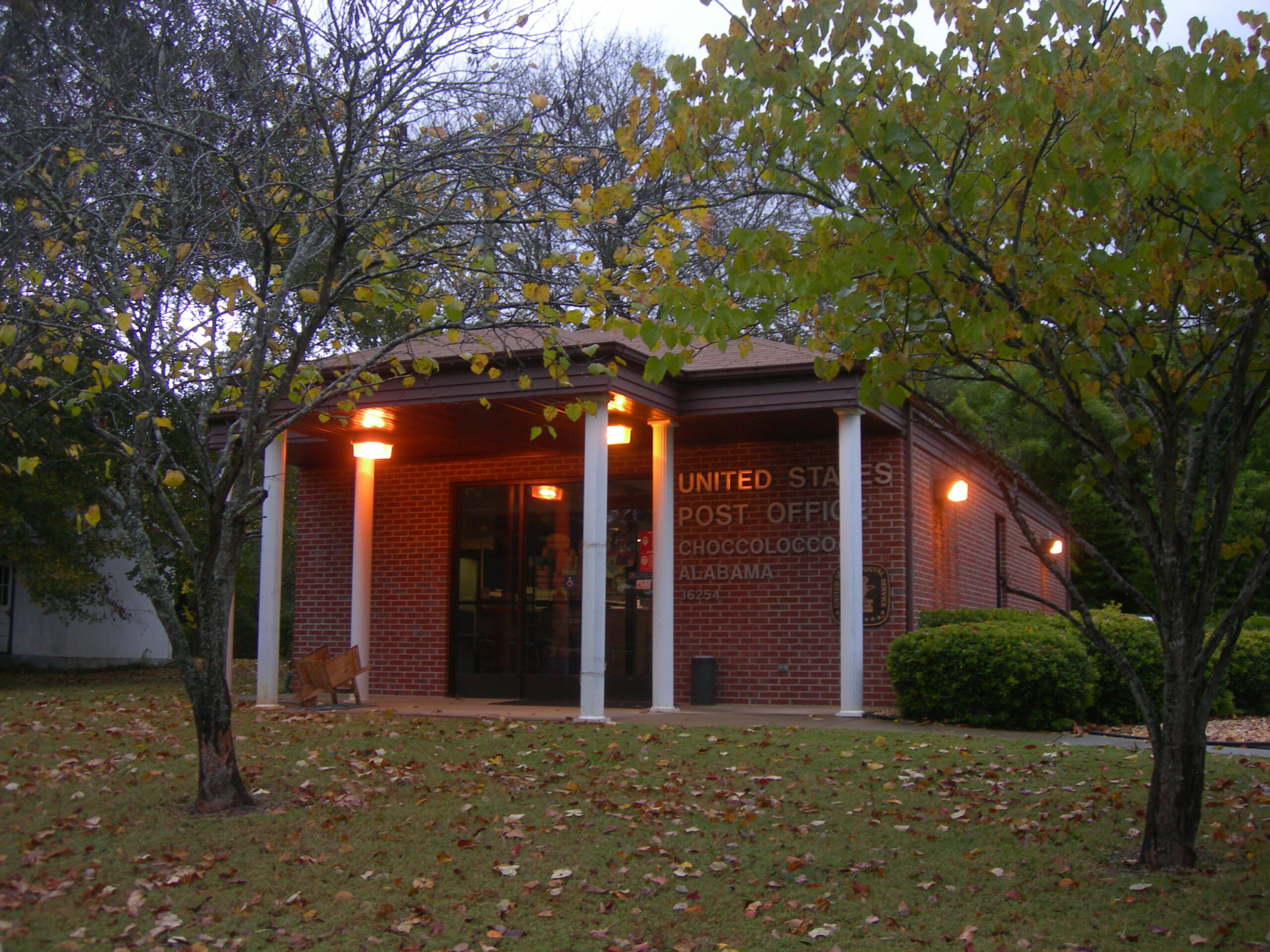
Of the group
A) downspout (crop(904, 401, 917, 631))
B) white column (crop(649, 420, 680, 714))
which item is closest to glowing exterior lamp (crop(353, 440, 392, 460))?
white column (crop(649, 420, 680, 714))

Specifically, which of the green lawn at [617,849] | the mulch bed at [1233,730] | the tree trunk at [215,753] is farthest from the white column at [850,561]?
the tree trunk at [215,753]

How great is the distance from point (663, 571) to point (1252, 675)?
717cm

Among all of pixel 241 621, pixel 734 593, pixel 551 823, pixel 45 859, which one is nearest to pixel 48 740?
pixel 45 859

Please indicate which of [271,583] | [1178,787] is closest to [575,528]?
[271,583]

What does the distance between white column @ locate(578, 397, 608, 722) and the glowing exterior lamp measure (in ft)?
10.6

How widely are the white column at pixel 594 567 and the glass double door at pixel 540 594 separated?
260 cm

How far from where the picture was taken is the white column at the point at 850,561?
→ 11.4 metres

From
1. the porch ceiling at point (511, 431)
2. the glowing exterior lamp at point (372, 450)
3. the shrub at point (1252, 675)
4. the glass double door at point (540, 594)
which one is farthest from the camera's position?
the glass double door at point (540, 594)

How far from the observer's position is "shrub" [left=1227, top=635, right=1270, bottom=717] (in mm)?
13562

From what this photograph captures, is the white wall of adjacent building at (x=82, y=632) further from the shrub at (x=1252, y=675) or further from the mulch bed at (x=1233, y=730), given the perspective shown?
the shrub at (x=1252, y=675)

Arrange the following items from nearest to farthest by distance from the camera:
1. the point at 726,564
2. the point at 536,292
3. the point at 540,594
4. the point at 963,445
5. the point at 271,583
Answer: the point at 536,292, the point at 271,583, the point at 726,564, the point at 540,594, the point at 963,445

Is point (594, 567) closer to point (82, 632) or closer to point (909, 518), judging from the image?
point (909, 518)

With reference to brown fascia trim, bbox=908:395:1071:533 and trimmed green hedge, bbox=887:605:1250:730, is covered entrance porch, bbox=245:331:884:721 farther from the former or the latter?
trimmed green hedge, bbox=887:605:1250:730

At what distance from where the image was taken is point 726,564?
44.4ft
